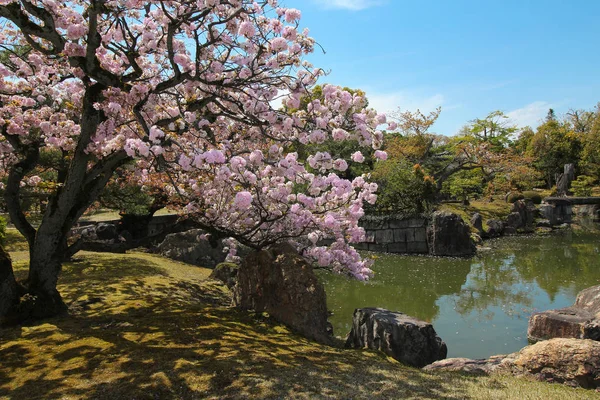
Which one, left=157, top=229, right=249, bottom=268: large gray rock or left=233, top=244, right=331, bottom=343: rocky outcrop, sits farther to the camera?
left=157, top=229, right=249, bottom=268: large gray rock

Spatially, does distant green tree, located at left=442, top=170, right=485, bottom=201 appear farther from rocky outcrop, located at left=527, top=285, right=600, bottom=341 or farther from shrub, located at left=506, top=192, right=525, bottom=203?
rocky outcrop, located at left=527, top=285, right=600, bottom=341

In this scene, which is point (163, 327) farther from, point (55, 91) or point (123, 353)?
point (55, 91)

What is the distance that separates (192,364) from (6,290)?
3197 mm

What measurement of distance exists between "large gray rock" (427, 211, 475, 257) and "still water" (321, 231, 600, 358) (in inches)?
29.4

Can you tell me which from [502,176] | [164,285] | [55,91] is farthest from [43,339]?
[502,176]

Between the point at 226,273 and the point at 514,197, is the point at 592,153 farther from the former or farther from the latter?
the point at 226,273

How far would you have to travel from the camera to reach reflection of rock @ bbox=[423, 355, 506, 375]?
17.0ft

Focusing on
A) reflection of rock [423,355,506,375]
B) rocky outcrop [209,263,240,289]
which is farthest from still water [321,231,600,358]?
rocky outcrop [209,263,240,289]

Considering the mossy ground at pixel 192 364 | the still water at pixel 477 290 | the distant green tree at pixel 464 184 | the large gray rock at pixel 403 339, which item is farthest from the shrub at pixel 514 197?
the mossy ground at pixel 192 364

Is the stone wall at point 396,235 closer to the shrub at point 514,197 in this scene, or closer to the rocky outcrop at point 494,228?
the rocky outcrop at point 494,228

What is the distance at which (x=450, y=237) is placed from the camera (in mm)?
18359

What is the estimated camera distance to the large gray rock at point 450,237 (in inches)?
718

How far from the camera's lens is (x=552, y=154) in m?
38.0

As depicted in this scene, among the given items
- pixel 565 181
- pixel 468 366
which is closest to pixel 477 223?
pixel 565 181
